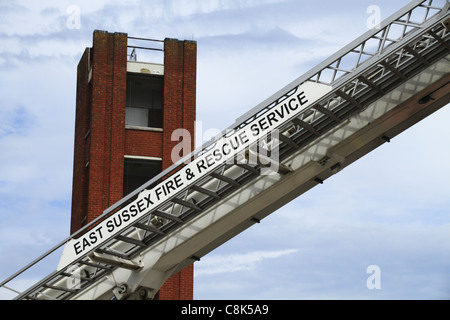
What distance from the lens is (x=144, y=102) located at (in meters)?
32.0

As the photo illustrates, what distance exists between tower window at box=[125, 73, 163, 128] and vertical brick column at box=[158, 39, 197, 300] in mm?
628

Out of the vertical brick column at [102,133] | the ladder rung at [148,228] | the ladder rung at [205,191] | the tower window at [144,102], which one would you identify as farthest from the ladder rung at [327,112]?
the tower window at [144,102]

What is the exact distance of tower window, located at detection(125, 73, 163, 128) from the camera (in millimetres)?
31516

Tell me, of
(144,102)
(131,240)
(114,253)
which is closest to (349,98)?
(131,240)

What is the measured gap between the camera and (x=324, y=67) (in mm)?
15820

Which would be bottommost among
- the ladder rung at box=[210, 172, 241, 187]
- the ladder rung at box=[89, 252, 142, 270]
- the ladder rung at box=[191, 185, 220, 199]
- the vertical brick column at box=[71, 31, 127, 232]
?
the ladder rung at box=[89, 252, 142, 270]

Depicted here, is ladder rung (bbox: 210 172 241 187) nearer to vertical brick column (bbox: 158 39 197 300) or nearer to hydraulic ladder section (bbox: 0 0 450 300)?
hydraulic ladder section (bbox: 0 0 450 300)

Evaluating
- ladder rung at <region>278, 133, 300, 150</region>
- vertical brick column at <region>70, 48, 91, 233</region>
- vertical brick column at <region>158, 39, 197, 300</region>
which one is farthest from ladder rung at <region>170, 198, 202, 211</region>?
vertical brick column at <region>70, 48, 91, 233</region>

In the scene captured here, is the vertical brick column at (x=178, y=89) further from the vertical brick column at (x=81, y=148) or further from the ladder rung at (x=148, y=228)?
the ladder rung at (x=148, y=228)

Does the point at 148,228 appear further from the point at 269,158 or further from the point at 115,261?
the point at 269,158

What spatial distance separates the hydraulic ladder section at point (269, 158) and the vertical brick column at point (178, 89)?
12.3 meters

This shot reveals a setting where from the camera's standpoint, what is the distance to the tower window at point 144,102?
31516 millimetres
